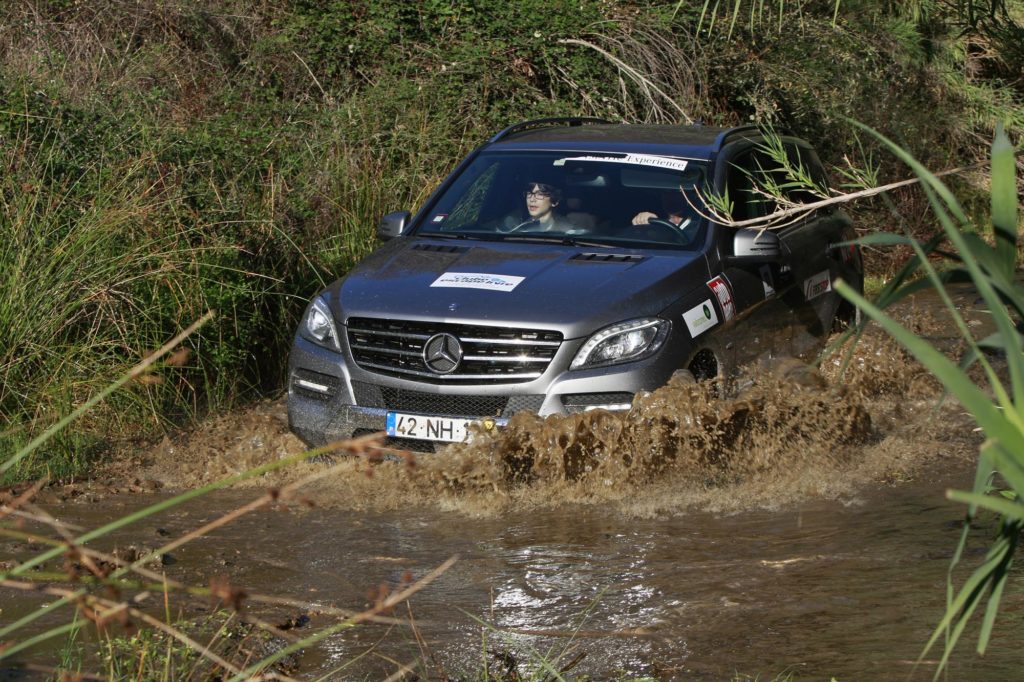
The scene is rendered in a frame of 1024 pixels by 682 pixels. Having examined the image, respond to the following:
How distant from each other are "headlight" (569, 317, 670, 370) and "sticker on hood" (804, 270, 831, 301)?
1877 millimetres

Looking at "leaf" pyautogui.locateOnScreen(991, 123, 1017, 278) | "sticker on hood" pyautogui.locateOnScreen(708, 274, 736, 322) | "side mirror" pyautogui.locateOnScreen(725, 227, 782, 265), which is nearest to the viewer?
"leaf" pyautogui.locateOnScreen(991, 123, 1017, 278)

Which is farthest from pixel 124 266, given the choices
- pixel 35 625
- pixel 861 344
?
pixel 861 344

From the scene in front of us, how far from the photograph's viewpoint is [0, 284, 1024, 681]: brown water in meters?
4.50

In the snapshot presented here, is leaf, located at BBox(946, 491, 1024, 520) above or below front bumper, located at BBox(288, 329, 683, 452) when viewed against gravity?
above

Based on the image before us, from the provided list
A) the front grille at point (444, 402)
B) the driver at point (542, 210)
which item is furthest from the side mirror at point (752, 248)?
the front grille at point (444, 402)

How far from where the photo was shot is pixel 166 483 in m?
7.13

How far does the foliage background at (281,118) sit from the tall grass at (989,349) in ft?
9.48

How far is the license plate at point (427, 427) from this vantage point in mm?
A: 6391

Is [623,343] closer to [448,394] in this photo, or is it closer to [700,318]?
[700,318]

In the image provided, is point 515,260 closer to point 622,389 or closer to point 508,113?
point 622,389

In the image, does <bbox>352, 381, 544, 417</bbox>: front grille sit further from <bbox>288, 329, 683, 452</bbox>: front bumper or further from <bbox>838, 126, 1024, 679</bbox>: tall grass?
<bbox>838, 126, 1024, 679</bbox>: tall grass

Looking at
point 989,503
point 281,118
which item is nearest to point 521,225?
point 281,118

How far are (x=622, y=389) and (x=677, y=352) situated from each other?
368 mm

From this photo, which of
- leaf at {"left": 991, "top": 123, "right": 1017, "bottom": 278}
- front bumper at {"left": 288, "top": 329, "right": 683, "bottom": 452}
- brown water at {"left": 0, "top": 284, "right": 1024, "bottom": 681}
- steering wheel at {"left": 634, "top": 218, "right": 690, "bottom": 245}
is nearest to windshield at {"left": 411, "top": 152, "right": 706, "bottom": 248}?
steering wheel at {"left": 634, "top": 218, "right": 690, "bottom": 245}
